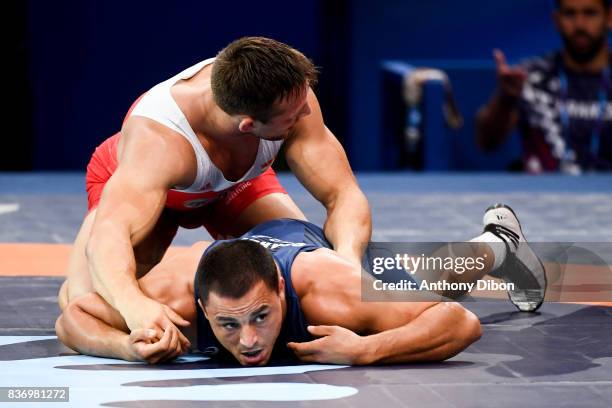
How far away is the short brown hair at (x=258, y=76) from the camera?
185 inches

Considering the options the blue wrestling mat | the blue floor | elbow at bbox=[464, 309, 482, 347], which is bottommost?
the blue floor

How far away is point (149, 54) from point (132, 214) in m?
8.62

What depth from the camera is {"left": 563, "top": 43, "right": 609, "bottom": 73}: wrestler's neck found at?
1137cm

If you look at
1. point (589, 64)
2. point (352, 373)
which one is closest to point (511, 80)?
point (589, 64)

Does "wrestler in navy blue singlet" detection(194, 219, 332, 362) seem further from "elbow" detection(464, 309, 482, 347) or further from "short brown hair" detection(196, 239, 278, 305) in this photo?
"elbow" detection(464, 309, 482, 347)

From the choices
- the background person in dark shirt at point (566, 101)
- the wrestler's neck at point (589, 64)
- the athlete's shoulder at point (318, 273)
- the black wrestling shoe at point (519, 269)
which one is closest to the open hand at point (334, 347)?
the athlete's shoulder at point (318, 273)

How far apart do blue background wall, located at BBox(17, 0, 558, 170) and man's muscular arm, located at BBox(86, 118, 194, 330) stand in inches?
321

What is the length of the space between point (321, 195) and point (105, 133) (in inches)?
317

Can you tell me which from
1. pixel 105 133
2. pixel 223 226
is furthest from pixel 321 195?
pixel 105 133

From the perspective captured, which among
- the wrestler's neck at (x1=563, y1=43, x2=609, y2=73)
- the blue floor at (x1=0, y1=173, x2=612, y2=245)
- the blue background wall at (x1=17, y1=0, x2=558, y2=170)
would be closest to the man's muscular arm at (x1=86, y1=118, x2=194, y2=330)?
the blue floor at (x1=0, y1=173, x2=612, y2=245)

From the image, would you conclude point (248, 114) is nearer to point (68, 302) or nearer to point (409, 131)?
point (68, 302)

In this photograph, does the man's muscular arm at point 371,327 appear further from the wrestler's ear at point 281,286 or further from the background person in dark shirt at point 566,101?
the background person in dark shirt at point 566,101

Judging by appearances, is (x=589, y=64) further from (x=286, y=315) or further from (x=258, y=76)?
(x=286, y=315)

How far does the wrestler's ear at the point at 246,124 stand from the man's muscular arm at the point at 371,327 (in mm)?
637
